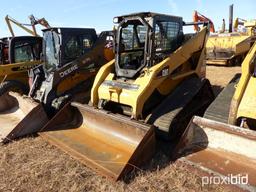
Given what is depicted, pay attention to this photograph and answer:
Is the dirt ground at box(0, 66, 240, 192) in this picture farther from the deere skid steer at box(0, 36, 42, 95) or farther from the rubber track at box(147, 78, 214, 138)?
the deere skid steer at box(0, 36, 42, 95)

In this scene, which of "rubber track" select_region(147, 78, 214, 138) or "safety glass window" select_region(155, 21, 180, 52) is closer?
"rubber track" select_region(147, 78, 214, 138)

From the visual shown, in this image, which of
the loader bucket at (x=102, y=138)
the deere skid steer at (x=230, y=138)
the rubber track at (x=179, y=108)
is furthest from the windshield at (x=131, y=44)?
the deere skid steer at (x=230, y=138)

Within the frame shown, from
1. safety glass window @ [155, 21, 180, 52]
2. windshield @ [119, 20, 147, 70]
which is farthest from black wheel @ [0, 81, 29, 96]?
safety glass window @ [155, 21, 180, 52]

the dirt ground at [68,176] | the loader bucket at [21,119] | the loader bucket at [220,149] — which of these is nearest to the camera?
the loader bucket at [220,149]

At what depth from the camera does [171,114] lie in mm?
4590

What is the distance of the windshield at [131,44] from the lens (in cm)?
560

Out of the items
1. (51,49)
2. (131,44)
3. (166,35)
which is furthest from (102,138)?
(51,49)

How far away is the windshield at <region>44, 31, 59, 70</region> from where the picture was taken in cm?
669

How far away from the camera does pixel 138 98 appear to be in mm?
4547

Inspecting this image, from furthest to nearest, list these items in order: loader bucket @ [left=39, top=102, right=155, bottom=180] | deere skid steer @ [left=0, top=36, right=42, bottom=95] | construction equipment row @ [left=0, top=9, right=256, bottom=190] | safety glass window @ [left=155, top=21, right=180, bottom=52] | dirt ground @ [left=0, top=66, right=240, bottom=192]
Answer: deere skid steer @ [left=0, top=36, right=42, bottom=95], safety glass window @ [left=155, top=21, right=180, bottom=52], loader bucket @ [left=39, top=102, right=155, bottom=180], construction equipment row @ [left=0, top=9, right=256, bottom=190], dirt ground @ [left=0, top=66, right=240, bottom=192]

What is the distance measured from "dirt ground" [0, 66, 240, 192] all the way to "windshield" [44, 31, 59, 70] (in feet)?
8.65

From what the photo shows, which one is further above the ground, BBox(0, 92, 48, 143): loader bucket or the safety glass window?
the safety glass window

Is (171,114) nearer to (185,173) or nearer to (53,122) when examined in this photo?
(185,173)

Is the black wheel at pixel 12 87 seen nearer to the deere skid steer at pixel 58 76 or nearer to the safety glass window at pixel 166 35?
the deere skid steer at pixel 58 76
